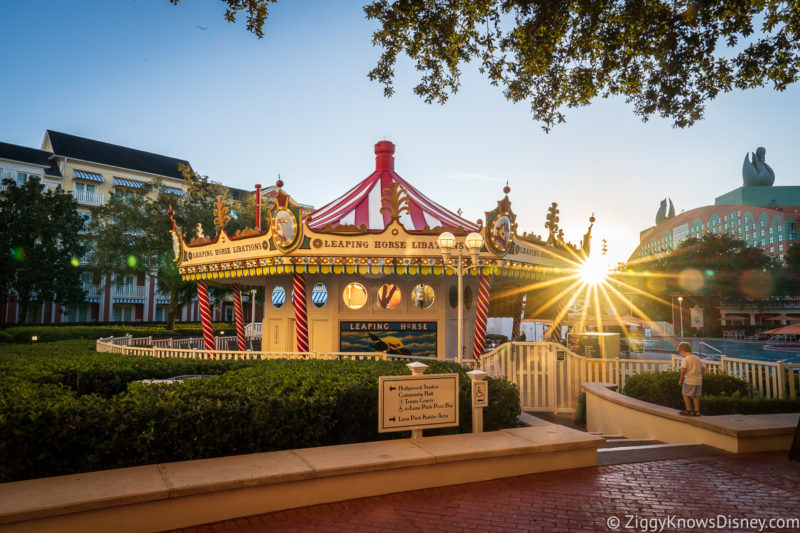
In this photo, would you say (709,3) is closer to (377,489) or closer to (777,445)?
(777,445)

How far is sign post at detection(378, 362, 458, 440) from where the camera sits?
19.5 feet

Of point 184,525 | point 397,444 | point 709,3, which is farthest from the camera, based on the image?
point 709,3

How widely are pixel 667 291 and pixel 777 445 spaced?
54144 mm

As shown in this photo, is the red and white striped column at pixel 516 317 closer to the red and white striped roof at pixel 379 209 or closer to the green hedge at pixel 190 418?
the red and white striped roof at pixel 379 209

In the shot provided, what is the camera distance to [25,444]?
188 inches

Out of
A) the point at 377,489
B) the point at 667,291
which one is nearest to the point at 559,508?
the point at 377,489

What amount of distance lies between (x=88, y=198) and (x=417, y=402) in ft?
151

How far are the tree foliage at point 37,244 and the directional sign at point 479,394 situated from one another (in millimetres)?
34865

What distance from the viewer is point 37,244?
108 feet

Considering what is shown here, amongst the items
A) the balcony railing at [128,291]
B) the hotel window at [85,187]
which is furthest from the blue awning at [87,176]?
the balcony railing at [128,291]

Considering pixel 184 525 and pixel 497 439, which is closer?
pixel 184 525

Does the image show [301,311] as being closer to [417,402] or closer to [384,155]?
[384,155]

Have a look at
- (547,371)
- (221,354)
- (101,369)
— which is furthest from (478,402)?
(221,354)

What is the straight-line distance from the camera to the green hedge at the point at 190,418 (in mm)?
4875
